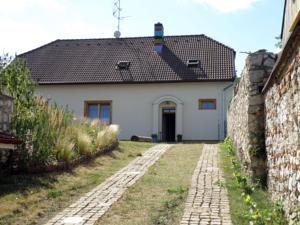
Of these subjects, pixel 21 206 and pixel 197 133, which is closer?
pixel 21 206

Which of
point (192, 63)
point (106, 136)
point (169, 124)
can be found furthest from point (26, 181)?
point (192, 63)

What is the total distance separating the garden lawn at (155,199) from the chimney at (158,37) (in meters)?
17.4

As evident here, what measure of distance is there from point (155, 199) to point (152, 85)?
18.1 m

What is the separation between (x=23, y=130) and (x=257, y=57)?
18.0ft

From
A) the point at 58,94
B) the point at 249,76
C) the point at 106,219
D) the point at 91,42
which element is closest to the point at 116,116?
the point at 58,94

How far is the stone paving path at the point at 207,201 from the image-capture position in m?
5.94

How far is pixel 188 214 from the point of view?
6.25 metres

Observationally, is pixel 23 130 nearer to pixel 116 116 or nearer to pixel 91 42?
pixel 116 116

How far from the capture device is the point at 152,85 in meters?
25.3

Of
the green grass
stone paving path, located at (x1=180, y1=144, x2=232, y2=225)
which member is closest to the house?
stone paving path, located at (x1=180, y1=144, x2=232, y2=225)

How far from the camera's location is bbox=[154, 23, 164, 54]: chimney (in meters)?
28.1

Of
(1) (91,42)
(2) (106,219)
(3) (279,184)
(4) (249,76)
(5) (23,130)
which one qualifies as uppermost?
(1) (91,42)

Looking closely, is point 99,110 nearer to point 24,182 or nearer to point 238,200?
point 24,182

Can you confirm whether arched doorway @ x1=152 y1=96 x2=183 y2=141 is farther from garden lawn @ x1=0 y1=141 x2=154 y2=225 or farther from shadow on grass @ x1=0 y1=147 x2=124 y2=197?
shadow on grass @ x1=0 y1=147 x2=124 y2=197
